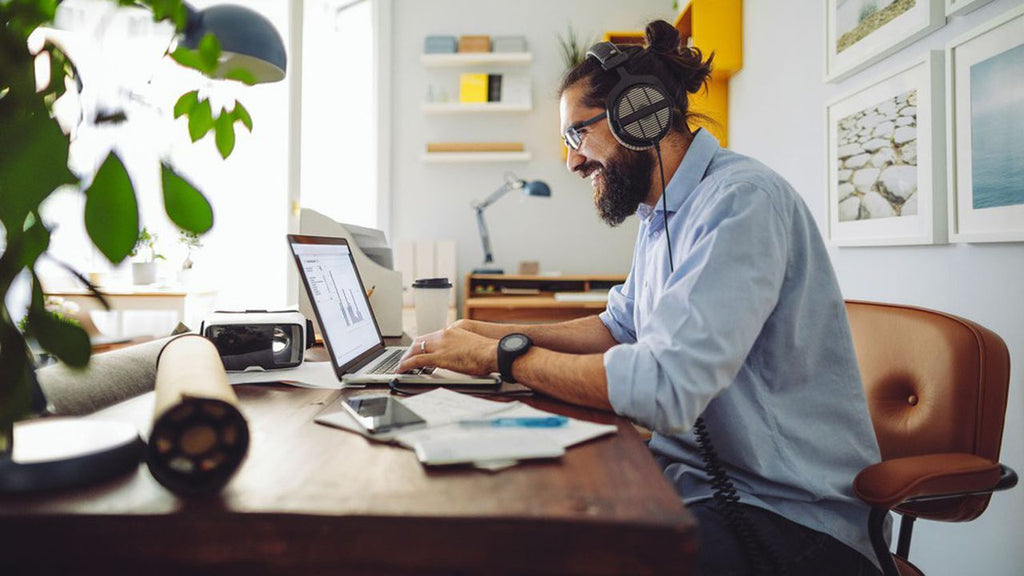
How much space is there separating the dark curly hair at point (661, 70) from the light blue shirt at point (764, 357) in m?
0.29

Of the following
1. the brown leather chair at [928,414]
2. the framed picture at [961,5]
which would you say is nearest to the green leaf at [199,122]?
the brown leather chair at [928,414]

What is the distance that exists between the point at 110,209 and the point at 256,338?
868 millimetres

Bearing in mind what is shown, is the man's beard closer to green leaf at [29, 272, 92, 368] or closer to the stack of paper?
the stack of paper

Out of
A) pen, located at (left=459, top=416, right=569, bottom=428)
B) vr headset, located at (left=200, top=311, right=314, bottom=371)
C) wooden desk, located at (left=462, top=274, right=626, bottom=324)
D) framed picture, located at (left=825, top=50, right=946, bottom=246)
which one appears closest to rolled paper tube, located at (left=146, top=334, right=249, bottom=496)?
→ pen, located at (left=459, top=416, right=569, bottom=428)

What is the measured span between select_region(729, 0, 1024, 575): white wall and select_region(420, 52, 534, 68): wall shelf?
1.45 m

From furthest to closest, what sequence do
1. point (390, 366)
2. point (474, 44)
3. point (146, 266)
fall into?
1. point (474, 44)
2. point (146, 266)
3. point (390, 366)

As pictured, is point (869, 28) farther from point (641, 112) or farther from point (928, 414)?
point (928, 414)

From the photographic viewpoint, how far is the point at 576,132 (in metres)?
1.31

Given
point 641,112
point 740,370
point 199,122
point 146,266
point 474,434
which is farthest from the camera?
point 146,266

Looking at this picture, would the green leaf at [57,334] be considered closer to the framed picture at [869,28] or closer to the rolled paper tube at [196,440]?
the rolled paper tube at [196,440]

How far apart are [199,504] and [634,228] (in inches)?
145

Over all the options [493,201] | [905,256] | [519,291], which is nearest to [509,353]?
[905,256]

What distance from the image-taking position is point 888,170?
167cm

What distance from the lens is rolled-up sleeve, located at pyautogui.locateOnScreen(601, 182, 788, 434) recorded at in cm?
81
